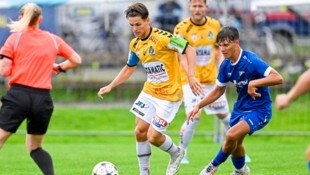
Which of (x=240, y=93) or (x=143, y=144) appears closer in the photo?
(x=240, y=93)

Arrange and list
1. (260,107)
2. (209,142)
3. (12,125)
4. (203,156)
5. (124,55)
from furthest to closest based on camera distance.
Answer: (124,55)
(209,142)
(203,156)
(260,107)
(12,125)

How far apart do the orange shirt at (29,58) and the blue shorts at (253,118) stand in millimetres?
2362

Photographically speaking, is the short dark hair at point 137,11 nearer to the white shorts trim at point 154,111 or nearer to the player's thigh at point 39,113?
the white shorts trim at point 154,111

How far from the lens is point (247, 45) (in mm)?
19875

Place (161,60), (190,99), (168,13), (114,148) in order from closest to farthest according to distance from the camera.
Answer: (161,60) < (190,99) < (114,148) < (168,13)

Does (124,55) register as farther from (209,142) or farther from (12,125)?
(12,125)

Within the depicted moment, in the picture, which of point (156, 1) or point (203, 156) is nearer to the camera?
point (203, 156)

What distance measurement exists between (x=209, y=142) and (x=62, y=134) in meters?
3.16

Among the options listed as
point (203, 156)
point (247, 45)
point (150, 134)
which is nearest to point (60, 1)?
point (247, 45)

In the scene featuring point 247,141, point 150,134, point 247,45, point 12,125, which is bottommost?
point 247,141

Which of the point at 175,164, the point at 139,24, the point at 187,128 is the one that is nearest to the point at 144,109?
the point at 175,164

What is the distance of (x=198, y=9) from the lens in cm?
1423

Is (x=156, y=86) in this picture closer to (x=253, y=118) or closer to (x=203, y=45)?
(x=253, y=118)

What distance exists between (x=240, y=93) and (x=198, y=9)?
327 cm
